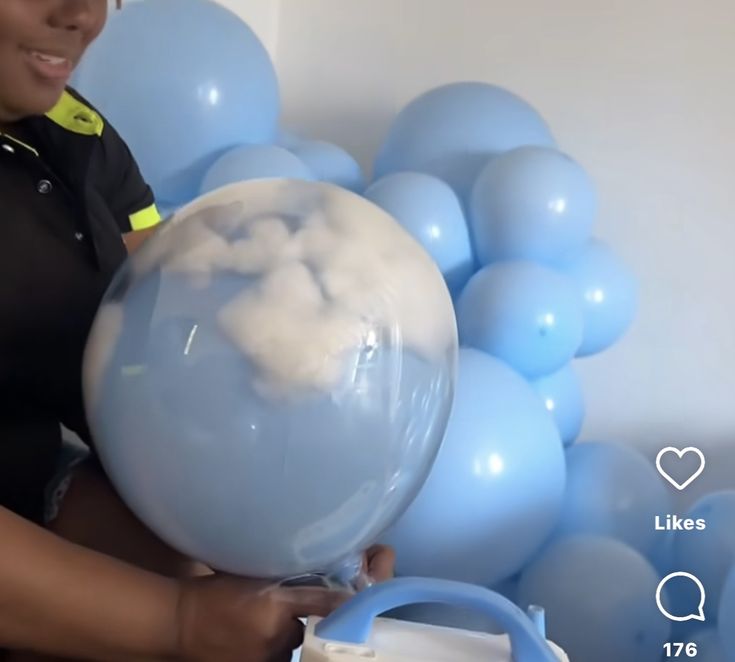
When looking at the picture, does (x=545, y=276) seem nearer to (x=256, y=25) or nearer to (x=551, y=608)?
(x=551, y=608)

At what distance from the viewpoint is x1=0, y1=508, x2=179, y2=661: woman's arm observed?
2.07ft

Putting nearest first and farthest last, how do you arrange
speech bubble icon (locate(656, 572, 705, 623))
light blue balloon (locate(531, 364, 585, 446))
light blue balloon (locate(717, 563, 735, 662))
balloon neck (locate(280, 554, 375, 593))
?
balloon neck (locate(280, 554, 375, 593)), light blue balloon (locate(717, 563, 735, 662)), speech bubble icon (locate(656, 572, 705, 623)), light blue balloon (locate(531, 364, 585, 446))

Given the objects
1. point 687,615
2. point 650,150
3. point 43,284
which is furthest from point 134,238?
point 650,150

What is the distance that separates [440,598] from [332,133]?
5.19ft

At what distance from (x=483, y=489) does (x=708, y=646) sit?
35 centimetres

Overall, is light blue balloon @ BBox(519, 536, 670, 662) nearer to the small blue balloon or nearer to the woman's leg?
the woman's leg

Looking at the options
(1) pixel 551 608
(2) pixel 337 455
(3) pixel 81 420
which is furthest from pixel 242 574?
(1) pixel 551 608

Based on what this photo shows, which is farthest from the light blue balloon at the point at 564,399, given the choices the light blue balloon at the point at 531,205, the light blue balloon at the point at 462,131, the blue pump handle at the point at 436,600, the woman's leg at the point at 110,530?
the blue pump handle at the point at 436,600

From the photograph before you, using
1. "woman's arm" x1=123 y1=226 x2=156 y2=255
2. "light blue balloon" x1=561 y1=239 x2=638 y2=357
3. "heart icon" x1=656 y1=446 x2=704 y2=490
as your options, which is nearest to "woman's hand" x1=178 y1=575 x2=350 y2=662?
"woman's arm" x1=123 y1=226 x2=156 y2=255

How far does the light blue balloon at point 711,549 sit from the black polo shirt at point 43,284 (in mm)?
872

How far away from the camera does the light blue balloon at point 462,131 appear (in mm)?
1531

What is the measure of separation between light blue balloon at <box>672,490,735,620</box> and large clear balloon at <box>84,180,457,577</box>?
2.75 ft

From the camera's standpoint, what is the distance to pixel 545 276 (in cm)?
143

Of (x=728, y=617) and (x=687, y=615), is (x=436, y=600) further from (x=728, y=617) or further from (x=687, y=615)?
(x=687, y=615)
